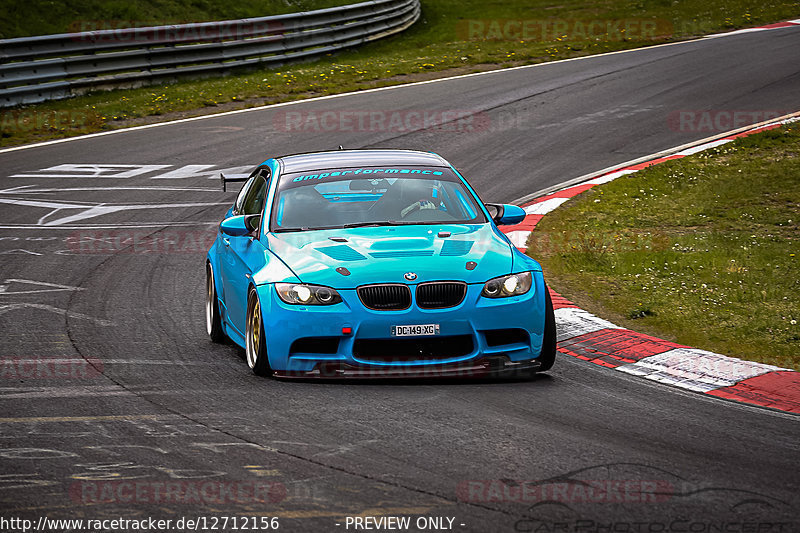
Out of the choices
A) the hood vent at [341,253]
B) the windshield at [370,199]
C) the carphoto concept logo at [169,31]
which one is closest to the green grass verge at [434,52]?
the carphoto concept logo at [169,31]

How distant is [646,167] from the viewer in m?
14.7

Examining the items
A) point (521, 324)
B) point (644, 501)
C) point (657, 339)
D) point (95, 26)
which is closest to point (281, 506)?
point (644, 501)

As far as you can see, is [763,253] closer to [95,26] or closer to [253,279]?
[253,279]

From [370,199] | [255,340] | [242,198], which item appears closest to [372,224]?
[370,199]

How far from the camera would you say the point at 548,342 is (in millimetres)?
6957

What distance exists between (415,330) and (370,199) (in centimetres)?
173

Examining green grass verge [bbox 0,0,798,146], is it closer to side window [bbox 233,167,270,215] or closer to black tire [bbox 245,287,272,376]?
side window [bbox 233,167,270,215]

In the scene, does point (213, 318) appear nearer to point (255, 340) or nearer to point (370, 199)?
point (255, 340)

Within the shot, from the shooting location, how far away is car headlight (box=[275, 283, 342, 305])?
667 centimetres

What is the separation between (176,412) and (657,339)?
156 inches

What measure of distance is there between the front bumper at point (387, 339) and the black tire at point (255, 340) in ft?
0.25

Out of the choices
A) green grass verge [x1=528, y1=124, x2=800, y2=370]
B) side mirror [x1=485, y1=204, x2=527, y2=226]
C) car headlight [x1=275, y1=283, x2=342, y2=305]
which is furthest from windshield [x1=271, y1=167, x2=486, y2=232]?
green grass verge [x1=528, y1=124, x2=800, y2=370]

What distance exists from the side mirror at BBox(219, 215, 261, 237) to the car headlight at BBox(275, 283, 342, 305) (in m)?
1.11
